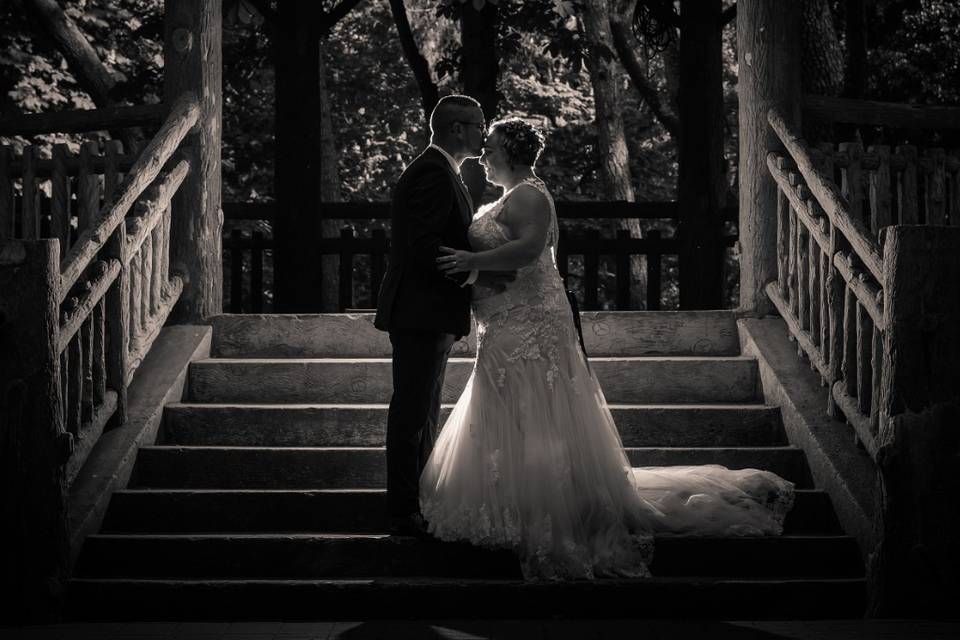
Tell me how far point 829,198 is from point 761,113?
149 cm

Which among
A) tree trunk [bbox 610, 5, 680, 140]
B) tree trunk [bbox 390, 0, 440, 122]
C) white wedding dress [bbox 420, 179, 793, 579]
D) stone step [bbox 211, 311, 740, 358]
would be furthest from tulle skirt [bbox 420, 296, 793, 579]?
tree trunk [bbox 610, 5, 680, 140]

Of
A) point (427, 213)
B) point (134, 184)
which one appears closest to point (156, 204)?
point (134, 184)

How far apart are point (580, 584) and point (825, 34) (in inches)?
266

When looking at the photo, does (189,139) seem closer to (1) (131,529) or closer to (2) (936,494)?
(1) (131,529)

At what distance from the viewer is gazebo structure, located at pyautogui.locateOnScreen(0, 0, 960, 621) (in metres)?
5.62

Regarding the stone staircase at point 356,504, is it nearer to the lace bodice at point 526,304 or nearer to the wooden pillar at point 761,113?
the wooden pillar at point 761,113

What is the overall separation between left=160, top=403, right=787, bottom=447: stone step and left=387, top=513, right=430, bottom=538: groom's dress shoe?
1.03 meters

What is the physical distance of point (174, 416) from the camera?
7.00m

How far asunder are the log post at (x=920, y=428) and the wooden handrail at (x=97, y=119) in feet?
15.4

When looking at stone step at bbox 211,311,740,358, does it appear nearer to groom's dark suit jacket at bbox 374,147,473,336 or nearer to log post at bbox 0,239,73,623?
groom's dark suit jacket at bbox 374,147,473,336

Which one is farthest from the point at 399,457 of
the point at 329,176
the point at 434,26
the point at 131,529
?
the point at 434,26

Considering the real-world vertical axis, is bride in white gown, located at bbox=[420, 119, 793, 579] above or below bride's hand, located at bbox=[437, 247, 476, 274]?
below

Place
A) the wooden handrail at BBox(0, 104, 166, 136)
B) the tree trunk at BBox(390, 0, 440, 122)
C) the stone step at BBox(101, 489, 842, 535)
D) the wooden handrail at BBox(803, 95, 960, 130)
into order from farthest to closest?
the tree trunk at BBox(390, 0, 440, 122) < the wooden handrail at BBox(803, 95, 960, 130) < the wooden handrail at BBox(0, 104, 166, 136) < the stone step at BBox(101, 489, 842, 535)

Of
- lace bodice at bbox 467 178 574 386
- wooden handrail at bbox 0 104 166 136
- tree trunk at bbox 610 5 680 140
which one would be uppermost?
tree trunk at bbox 610 5 680 140
